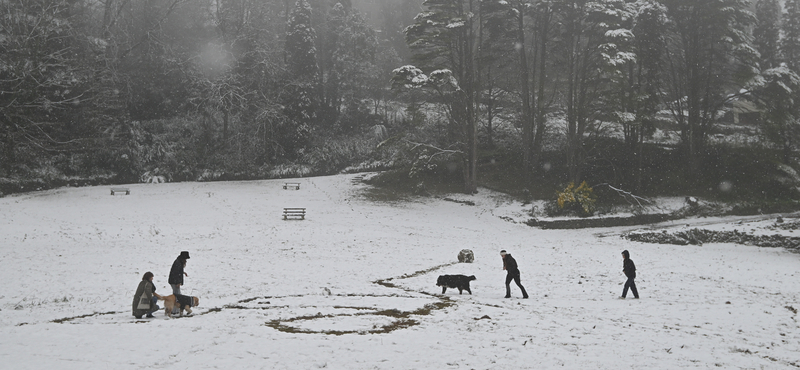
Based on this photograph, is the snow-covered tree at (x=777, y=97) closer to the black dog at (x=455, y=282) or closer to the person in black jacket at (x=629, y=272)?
the person in black jacket at (x=629, y=272)

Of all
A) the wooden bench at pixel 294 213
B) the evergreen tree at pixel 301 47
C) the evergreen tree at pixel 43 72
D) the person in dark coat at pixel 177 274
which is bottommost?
the person in dark coat at pixel 177 274

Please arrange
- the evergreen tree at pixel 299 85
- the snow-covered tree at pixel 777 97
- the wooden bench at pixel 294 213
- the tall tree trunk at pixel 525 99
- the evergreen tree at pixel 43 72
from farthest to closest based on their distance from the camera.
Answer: the evergreen tree at pixel 299 85 < the tall tree trunk at pixel 525 99 < the snow-covered tree at pixel 777 97 < the wooden bench at pixel 294 213 < the evergreen tree at pixel 43 72

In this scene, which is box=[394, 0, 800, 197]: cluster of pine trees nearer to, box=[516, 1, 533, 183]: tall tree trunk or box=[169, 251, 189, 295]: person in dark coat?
box=[516, 1, 533, 183]: tall tree trunk

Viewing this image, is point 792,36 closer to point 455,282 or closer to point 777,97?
point 777,97

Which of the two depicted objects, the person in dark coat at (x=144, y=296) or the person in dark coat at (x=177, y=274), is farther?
the person in dark coat at (x=177, y=274)

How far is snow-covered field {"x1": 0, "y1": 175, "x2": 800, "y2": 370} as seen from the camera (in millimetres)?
8820

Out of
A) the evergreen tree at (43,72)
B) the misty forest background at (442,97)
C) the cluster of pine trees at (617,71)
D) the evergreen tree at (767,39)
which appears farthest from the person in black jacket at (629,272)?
the evergreen tree at (767,39)

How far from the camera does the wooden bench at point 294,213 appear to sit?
92.9 feet

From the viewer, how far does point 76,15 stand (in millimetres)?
36281

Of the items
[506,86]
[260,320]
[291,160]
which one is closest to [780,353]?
[260,320]

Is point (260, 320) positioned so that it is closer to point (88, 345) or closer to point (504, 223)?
point (88, 345)

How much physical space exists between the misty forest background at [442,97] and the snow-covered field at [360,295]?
8498 millimetres

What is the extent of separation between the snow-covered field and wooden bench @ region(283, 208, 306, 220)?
2.84 ft

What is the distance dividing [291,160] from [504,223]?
917 inches
